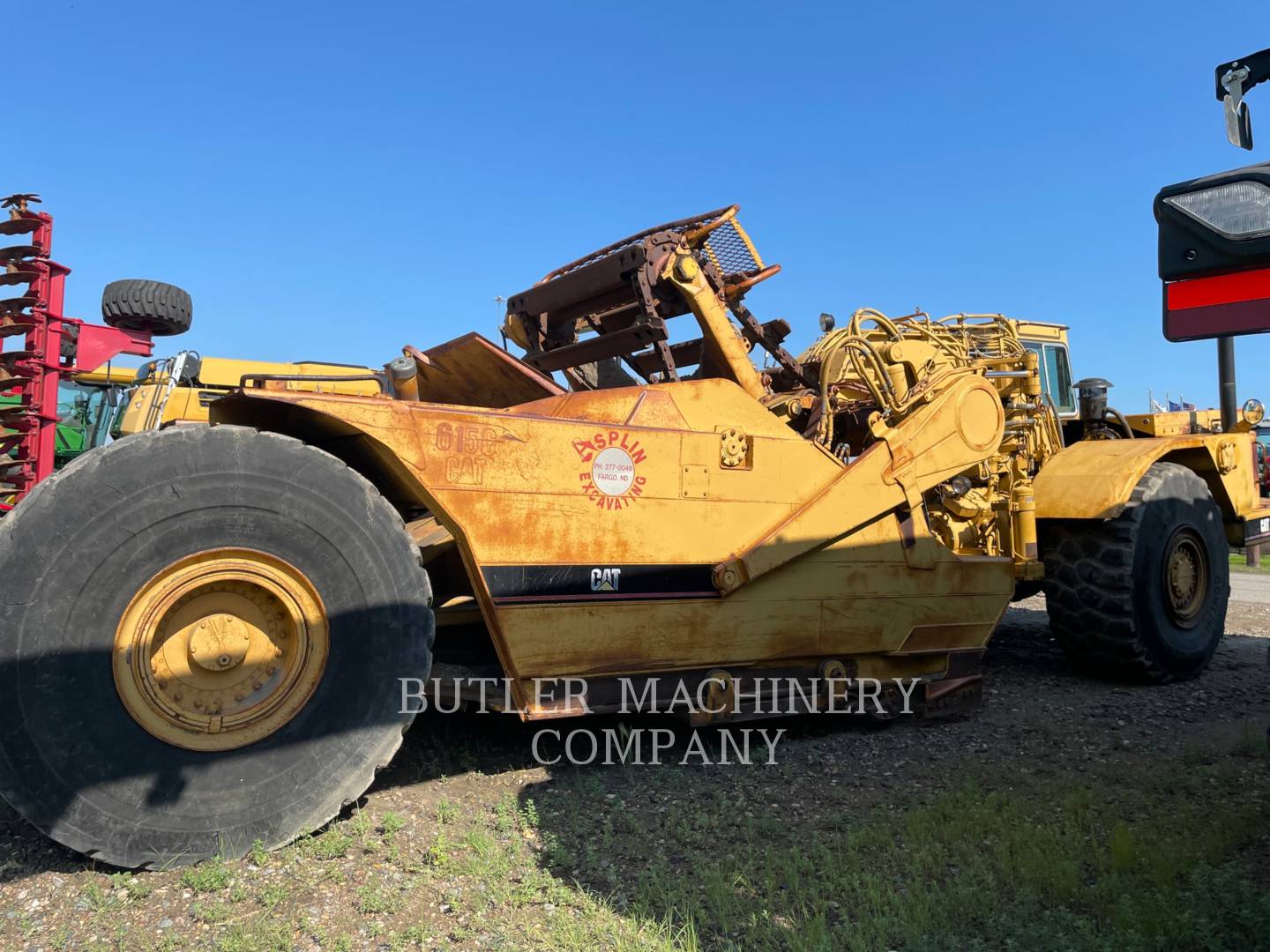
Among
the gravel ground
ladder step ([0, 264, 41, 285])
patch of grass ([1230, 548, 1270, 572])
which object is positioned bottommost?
patch of grass ([1230, 548, 1270, 572])

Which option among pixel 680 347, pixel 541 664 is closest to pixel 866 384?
pixel 680 347

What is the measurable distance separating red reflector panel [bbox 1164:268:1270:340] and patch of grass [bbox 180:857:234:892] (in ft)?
10.8

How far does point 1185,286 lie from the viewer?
2.46 metres

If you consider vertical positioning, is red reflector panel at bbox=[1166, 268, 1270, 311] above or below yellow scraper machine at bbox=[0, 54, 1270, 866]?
above

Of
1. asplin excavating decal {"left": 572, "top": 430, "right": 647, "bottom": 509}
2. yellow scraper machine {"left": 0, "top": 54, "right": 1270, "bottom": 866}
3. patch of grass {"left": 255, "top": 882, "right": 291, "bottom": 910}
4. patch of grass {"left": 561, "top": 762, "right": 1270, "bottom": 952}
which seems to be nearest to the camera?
patch of grass {"left": 561, "top": 762, "right": 1270, "bottom": 952}

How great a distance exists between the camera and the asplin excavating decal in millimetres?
3990

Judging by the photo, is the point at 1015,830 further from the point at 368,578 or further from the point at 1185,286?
the point at 368,578

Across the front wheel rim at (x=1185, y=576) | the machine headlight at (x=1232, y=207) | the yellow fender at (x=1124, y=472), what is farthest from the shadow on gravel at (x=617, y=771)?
the machine headlight at (x=1232, y=207)

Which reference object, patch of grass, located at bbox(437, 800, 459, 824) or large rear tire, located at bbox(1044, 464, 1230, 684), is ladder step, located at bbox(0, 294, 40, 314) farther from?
large rear tire, located at bbox(1044, 464, 1230, 684)

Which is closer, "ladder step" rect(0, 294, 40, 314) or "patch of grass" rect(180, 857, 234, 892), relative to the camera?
"patch of grass" rect(180, 857, 234, 892)

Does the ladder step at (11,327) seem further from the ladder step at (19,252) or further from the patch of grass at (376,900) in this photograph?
the patch of grass at (376,900)

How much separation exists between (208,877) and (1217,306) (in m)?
3.44

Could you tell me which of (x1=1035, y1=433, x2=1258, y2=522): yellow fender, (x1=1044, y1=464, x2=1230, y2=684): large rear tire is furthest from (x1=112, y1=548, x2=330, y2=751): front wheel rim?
(x1=1044, y1=464, x2=1230, y2=684): large rear tire

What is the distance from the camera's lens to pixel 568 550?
3.91m
